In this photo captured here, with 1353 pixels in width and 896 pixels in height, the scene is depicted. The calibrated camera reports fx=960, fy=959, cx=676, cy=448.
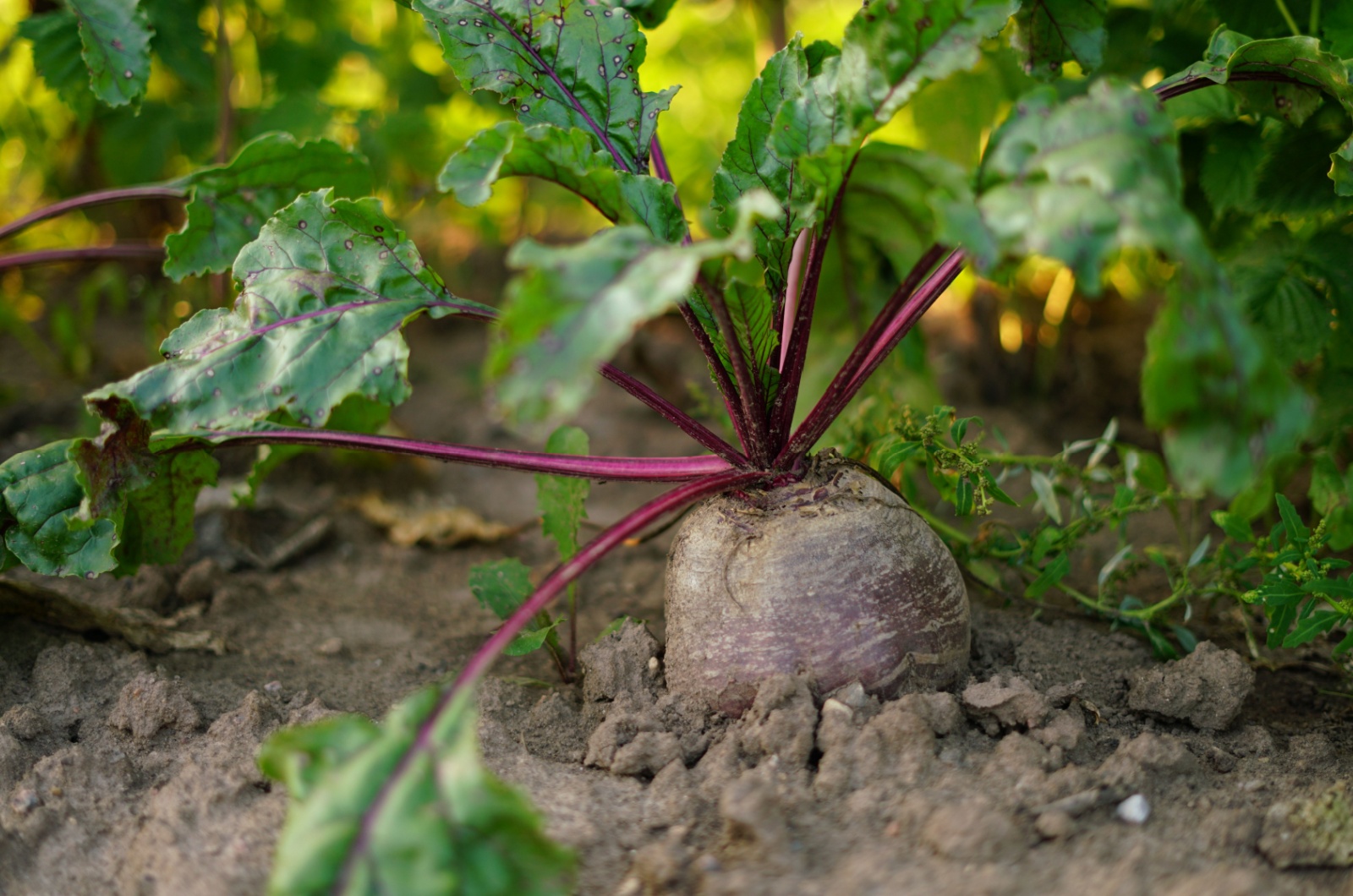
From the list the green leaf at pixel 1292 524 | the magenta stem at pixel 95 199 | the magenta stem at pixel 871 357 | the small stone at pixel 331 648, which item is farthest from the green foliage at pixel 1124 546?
the magenta stem at pixel 95 199

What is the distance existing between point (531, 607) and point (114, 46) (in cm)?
173

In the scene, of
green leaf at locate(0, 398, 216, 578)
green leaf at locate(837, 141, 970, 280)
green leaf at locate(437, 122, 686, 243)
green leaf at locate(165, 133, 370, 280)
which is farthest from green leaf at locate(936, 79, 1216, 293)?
green leaf at locate(165, 133, 370, 280)

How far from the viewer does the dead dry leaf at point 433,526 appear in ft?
8.64

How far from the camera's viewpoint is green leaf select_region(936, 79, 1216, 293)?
1.20 metres

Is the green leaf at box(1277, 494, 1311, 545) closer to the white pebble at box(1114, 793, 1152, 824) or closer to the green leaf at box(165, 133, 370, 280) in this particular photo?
the white pebble at box(1114, 793, 1152, 824)

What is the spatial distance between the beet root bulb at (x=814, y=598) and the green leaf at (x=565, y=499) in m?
0.35

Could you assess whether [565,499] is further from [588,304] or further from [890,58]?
[890,58]

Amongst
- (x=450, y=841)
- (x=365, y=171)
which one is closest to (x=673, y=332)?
(x=365, y=171)

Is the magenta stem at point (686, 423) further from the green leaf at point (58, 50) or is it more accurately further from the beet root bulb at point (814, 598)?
the green leaf at point (58, 50)

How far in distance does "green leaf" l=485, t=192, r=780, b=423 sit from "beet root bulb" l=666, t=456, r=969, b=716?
0.58 m

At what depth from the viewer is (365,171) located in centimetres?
234

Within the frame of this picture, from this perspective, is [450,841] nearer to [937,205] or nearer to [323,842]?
[323,842]

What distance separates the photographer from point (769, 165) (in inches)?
68.0

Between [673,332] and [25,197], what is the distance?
270 centimetres
